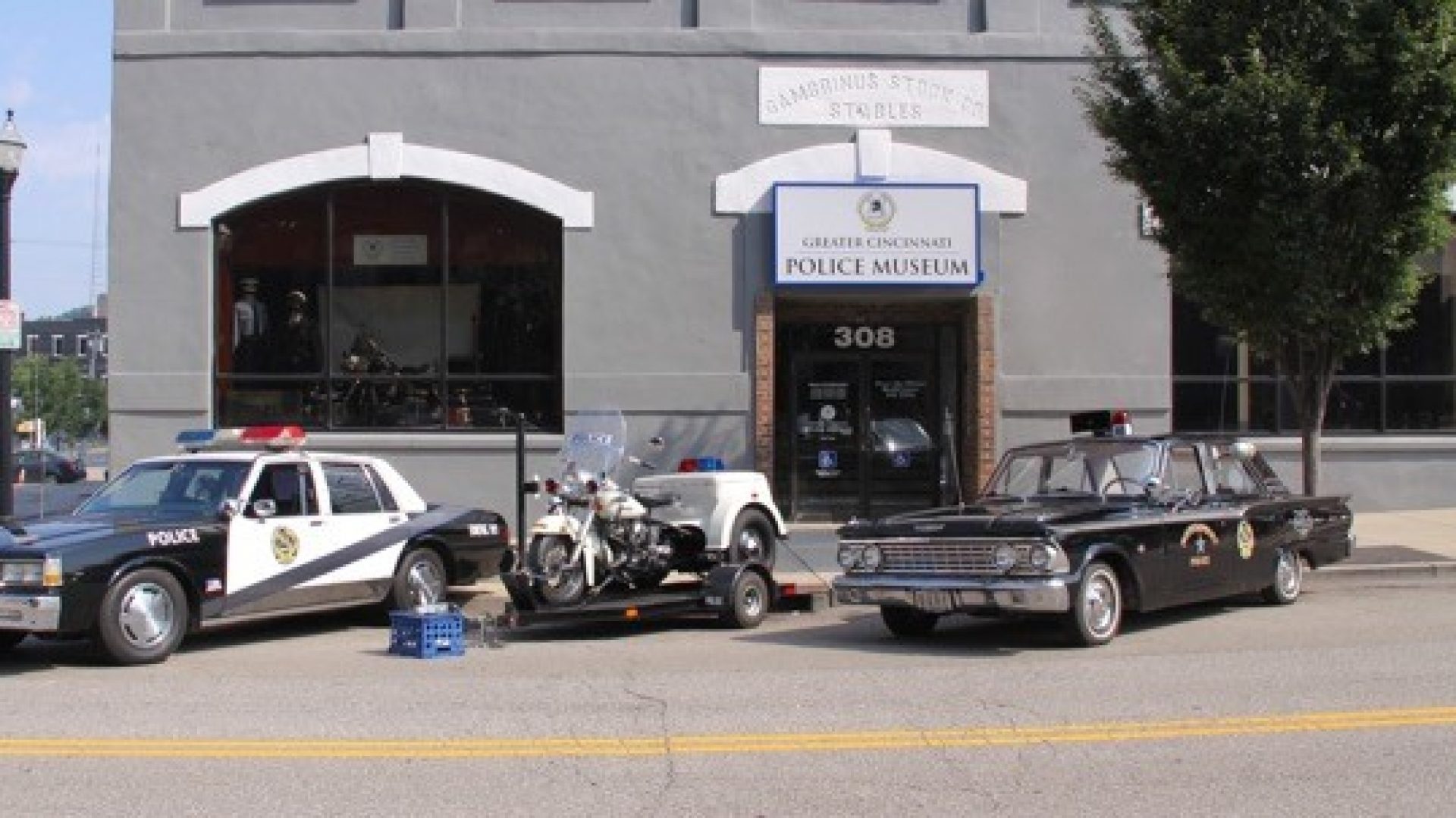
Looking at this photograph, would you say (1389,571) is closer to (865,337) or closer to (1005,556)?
(1005,556)

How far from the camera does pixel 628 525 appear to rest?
11477 millimetres

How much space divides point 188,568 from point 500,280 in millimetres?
8322

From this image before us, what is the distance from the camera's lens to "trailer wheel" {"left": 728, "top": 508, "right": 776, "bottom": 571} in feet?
40.3

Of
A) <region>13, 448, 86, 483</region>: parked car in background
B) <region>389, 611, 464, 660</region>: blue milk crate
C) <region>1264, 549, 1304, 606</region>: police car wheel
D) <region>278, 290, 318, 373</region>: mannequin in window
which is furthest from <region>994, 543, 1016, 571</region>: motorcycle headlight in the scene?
<region>13, 448, 86, 483</region>: parked car in background

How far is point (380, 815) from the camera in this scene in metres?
5.86

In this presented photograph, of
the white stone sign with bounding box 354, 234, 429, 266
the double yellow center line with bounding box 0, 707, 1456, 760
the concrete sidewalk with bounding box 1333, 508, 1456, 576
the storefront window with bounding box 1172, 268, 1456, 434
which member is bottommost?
the double yellow center line with bounding box 0, 707, 1456, 760

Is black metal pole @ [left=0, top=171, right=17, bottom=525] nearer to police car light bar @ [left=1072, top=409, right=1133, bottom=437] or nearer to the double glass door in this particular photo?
the double glass door

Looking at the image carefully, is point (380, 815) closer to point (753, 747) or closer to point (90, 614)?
point (753, 747)

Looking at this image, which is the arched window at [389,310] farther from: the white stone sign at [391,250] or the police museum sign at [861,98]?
the police museum sign at [861,98]

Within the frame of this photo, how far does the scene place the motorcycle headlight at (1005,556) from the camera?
9914 millimetres

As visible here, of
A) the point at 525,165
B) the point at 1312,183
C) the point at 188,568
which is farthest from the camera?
the point at 525,165

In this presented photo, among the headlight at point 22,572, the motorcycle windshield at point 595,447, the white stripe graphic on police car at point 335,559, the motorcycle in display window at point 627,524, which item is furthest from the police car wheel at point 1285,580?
the headlight at point 22,572

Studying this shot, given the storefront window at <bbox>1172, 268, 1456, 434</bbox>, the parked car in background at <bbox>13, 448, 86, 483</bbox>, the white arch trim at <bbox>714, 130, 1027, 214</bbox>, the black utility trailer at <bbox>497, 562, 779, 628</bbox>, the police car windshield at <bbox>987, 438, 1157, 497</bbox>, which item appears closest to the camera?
the black utility trailer at <bbox>497, 562, 779, 628</bbox>

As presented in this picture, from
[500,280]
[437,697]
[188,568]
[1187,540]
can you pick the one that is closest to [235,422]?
[500,280]
